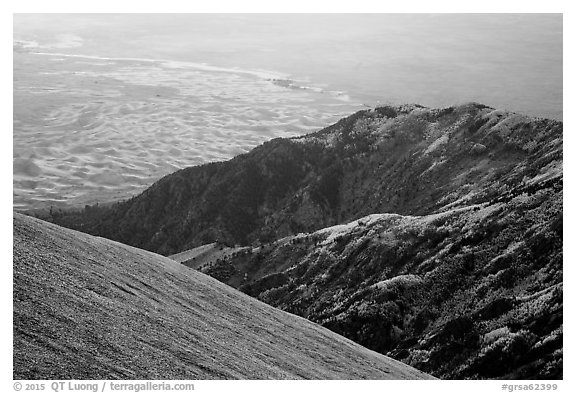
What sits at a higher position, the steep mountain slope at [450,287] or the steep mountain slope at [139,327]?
the steep mountain slope at [139,327]

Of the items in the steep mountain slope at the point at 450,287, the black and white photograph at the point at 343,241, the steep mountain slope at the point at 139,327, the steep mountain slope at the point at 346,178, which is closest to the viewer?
the steep mountain slope at the point at 139,327

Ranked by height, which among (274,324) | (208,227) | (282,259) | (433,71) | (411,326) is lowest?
(208,227)

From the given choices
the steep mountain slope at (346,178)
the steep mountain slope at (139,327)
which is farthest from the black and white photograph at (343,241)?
the steep mountain slope at (346,178)

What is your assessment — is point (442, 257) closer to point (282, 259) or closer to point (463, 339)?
point (463, 339)

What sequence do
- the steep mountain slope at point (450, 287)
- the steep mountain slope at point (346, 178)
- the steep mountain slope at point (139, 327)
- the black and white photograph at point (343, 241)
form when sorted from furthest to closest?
1. the steep mountain slope at point (346, 178)
2. the steep mountain slope at point (450, 287)
3. the black and white photograph at point (343, 241)
4. the steep mountain slope at point (139, 327)

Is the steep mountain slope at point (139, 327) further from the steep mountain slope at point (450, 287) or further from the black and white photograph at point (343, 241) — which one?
the steep mountain slope at point (450, 287)

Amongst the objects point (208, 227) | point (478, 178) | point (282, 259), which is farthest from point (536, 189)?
point (208, 227)

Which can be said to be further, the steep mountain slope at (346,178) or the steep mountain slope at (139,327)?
the steep mountain slope at (346,178)
